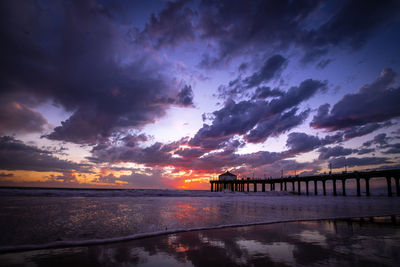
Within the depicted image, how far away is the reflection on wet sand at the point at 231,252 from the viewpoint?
341 centimetres

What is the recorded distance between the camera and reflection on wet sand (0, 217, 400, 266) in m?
3.41

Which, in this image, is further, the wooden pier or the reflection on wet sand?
the wooden pier

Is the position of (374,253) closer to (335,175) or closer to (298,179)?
(335,175)

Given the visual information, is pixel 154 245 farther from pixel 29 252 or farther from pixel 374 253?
pixel 374 253

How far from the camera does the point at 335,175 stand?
5988 centimetres

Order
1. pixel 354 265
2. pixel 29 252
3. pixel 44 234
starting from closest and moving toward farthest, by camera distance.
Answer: pixel 354 265 → pixel 29 252 → pixel 44 234

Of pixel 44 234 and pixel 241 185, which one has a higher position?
pixel 44 234

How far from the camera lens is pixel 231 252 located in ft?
12.9

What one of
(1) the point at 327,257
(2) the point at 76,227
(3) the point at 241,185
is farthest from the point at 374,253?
(3) the point at 241,185

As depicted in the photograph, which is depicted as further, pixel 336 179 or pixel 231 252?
pixel 336 179

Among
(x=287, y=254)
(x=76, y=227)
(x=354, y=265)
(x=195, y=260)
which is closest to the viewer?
(x=354, y=265)

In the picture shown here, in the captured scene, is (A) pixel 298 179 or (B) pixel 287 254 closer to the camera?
(B) pixel 287 254

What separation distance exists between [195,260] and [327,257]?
240 centimetres

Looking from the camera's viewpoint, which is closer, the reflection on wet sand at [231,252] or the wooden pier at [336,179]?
the reflection on wet sand at [231,252]
